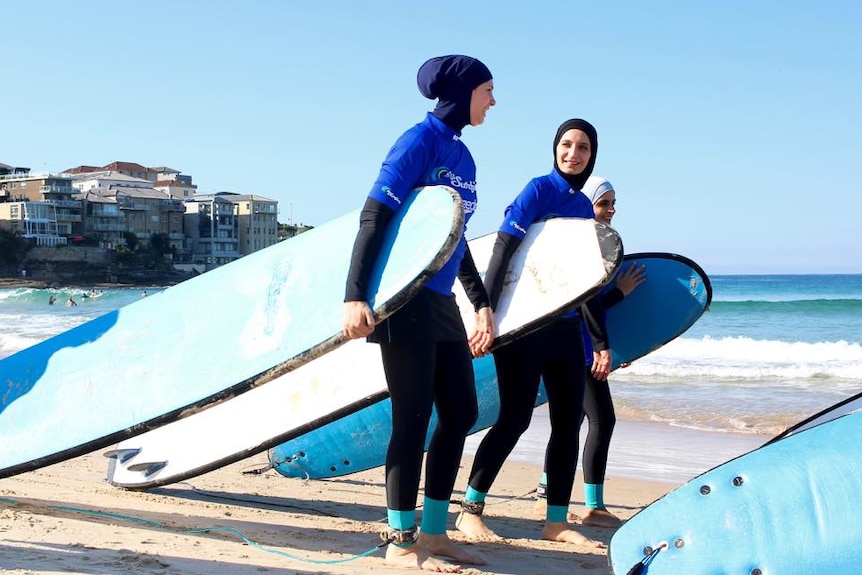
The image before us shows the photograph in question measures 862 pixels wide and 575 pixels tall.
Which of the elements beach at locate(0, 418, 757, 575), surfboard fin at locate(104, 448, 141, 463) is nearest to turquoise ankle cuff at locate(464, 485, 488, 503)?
beach at locate(0, 418, 757, 575)

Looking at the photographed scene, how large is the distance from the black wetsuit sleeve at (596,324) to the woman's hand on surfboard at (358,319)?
1.36 metres

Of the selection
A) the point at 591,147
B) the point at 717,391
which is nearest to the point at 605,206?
the point at 591,147

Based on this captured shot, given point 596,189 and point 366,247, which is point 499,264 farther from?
point 596,189

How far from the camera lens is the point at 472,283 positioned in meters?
3.14

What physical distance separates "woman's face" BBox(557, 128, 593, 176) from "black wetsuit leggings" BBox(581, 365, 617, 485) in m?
0.92

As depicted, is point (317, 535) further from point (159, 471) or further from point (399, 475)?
point (159, 471)

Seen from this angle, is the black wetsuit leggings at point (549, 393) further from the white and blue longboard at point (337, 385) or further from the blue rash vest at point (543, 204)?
the blue rash vest at point (543, 204)

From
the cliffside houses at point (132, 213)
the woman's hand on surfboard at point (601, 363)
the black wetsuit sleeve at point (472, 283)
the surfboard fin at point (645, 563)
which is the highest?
the cliffside houses at point (132, 213)

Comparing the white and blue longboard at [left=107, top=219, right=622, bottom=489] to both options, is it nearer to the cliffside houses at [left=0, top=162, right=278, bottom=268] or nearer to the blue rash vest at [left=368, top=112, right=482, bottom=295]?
the blue rash vest at [left=368, top=112, right=482, bottom=295]

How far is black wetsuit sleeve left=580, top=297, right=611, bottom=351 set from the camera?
12.6 ft

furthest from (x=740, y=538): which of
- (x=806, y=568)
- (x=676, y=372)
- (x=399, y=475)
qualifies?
(x=676, y=372)

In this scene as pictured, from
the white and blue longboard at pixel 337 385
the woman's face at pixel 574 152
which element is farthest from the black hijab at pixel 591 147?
the white and blue longboard at pixel 337 385

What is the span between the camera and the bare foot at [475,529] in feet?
11.4

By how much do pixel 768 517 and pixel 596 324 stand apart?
5.54 ft
